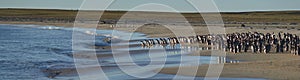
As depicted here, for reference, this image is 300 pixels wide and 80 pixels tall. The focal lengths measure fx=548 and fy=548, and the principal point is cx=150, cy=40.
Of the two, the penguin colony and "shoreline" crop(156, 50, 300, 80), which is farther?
the penguin colony

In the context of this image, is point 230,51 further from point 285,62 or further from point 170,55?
point 285,62

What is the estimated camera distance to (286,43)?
26.9 meters

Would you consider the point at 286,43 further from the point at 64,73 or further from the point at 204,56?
the point at 64,73

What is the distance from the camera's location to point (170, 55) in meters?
26.3

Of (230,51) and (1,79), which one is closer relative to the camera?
(1,79)

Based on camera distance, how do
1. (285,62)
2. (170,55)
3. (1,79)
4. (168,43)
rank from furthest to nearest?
(168,43), (170,55), (285,62), (1,79)

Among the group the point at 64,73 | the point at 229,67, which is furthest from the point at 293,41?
the point at 64,73

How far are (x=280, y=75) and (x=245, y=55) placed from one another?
8220 millimetres

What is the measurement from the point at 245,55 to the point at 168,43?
10741mm

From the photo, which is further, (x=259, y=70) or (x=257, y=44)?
(x=257, y=44)

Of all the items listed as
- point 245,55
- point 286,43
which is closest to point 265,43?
point 286,43

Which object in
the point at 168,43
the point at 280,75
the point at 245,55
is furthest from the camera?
the point at 168,43

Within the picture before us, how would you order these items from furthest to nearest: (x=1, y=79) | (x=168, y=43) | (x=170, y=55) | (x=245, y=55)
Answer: (x=168, y=43) → (x=170, y=55) → (x=245, y=55) → (x=1, y=79)

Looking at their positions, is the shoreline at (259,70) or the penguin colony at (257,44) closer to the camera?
the shoreline at (259,70)
